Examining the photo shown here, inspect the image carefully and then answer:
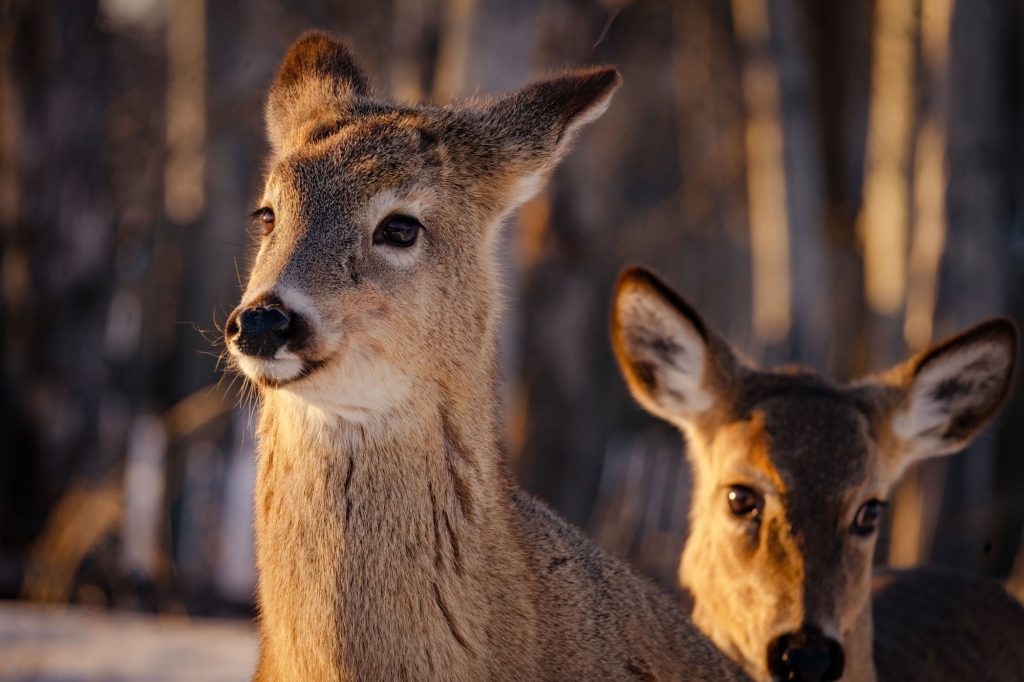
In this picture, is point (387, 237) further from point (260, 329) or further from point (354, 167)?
point (260, 329)

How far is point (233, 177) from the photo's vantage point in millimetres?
26141

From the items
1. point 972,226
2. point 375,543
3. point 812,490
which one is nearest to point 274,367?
point 375,543

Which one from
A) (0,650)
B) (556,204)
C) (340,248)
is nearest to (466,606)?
(340,248)

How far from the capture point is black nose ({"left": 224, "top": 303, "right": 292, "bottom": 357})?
3641 millimetres

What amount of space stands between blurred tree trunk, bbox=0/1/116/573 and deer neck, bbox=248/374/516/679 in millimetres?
8642

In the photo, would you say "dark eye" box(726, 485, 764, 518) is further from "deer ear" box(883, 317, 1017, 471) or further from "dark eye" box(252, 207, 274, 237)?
"dark eye" box(252, 207, 274, 237)

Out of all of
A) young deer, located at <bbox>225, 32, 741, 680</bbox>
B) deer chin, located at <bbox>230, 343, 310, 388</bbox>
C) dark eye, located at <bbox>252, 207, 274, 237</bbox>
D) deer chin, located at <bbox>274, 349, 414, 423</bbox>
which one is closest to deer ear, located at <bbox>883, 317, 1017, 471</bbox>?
young deer, located at <bbox>225, 32, 741, 680</bbox>

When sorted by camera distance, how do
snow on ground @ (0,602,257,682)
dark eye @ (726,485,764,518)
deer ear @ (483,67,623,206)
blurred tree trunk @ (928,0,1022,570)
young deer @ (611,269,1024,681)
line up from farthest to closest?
1. blurred tree trunk @ (928,0,1022,570)
2. snow on ground @ (0,602,257,682)
3. dark eye @ (726,485,764,518)
4. young deer @ (611,269,1024,681)
5. deer ear @ (483,67,623,206)

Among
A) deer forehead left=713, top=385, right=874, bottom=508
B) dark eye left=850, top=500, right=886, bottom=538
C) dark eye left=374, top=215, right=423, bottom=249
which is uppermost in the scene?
dark eye left=374, top=215, right=423, bottom=249

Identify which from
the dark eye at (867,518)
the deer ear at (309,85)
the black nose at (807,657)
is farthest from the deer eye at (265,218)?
the dark eye at (867,518)

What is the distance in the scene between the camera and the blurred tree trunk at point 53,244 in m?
12.1

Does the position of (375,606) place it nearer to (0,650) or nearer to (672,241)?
(0,650)

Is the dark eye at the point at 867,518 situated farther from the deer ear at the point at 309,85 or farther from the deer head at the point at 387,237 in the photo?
the deer ear at the point at 309,85

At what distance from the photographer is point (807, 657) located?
4883 mm
